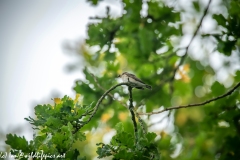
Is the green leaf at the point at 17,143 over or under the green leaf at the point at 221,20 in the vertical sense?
under

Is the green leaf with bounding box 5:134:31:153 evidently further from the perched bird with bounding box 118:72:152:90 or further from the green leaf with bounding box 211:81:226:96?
the green leaf with bounding box 211:81:226:96

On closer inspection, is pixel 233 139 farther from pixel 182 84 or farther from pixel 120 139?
pixel 120 139

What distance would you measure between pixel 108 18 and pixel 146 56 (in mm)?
850

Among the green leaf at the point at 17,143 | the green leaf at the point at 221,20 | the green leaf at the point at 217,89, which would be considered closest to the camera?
the green leaf at the point at 17,143

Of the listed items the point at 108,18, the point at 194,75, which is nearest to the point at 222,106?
the point at 108,18

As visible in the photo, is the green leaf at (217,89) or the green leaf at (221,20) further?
the green leaf at (217,89)

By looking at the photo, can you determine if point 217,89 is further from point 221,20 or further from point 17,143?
point 17,143

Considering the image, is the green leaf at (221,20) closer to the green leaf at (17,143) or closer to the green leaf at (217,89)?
the green leaf at (217,89)

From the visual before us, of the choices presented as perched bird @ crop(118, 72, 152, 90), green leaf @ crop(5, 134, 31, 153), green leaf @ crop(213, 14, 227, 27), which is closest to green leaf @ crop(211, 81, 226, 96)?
green leaf @ crop(213, 14, 227, 27)

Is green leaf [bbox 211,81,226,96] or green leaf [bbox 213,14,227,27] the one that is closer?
green leaf [bbox 213,14,227,27]

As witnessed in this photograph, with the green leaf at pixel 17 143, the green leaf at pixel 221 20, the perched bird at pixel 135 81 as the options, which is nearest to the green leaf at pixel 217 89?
the green leaf at pixel 221 20


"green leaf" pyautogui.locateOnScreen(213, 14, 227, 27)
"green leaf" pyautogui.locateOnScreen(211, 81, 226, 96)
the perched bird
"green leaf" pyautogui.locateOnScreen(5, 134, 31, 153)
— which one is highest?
"green leaf" pyautogui.locateOnScreen(213, 14, 227, 27)

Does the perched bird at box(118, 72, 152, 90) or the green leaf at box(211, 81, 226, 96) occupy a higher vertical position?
the green leaf at box(211, 81, 226, 96)

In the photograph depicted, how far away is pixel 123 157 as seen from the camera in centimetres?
203
